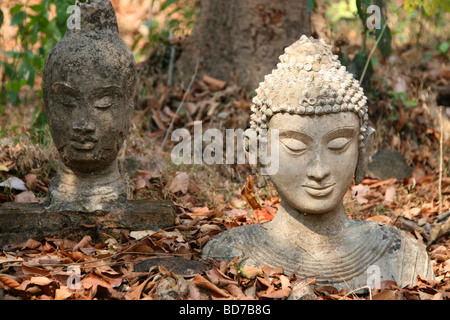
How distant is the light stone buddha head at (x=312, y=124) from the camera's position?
3535 mm

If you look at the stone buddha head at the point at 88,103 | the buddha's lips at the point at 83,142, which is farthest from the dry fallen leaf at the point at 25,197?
the buddha's lips at the point at 83,142

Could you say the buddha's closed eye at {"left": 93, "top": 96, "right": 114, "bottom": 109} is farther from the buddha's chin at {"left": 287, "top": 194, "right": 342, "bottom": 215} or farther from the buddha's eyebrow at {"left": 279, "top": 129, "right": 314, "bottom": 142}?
the buddha's chin at {"left": 287, "top": 194, "right": 342, "bottom": 215}

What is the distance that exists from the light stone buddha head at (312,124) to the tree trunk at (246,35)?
3233mm

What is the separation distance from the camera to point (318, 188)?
3.56 metres

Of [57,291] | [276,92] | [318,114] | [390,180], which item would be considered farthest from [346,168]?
[390,180]

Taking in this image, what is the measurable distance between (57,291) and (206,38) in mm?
4570

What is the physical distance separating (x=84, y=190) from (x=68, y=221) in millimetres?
233

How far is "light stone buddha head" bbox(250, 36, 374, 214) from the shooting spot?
3.54 metres

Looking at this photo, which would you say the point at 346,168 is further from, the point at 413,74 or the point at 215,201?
the point at 413,74

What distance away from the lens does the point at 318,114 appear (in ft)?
11.6

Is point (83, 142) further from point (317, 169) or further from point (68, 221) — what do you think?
point (317, 169)

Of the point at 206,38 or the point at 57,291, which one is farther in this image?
the point at 206,38

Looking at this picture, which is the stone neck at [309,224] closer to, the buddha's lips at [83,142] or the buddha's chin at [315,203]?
the buddha's chin at [315,203]

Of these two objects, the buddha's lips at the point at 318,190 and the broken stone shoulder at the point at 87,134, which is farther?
the broken stone shoulder at the point at 87,134
